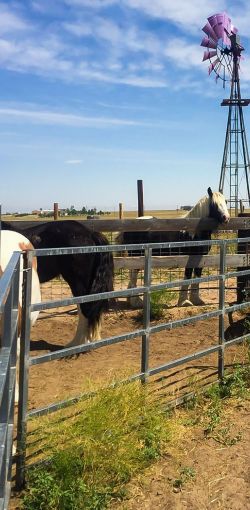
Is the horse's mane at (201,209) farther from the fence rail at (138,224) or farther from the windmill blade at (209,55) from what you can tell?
the windmill blade at (209,55)

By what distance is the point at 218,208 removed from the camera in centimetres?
880

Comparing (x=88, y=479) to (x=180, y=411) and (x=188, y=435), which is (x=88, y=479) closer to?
(x=188, y=435)

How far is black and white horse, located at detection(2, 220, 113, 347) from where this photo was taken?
616cm

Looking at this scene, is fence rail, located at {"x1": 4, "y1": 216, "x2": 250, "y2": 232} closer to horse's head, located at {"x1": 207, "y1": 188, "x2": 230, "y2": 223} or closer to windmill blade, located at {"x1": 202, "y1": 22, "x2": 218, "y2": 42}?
horse's head, located at {"x1": 207, "y1": 188, "x2": 230, "y2": 223}

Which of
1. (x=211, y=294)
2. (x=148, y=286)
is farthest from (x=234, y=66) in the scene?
(x=148, y=286)

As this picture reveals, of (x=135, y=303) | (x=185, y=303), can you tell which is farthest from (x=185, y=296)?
(x=135, y=303)

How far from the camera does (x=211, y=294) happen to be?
33.7 ft

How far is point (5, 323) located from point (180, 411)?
8.10 ft

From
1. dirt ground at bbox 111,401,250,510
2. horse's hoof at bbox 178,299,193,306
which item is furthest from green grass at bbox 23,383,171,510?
horse's hoof at bbox 178,299,193,306

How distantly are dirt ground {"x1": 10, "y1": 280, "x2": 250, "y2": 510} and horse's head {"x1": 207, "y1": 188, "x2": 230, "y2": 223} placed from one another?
154cm

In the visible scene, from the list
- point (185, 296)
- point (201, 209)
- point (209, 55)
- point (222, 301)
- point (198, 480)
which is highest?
point (209, 55)

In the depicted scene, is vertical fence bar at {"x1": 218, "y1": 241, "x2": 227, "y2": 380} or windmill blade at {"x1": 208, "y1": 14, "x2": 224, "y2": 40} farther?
windmill blade at {"x1": 208, "y1": 14, "x2": 224, "y2": 40}

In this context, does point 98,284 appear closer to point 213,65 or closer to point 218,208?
point 218,208

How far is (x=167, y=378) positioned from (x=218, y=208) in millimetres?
4421
